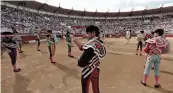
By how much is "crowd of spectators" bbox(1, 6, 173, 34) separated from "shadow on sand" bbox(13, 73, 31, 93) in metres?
22.7

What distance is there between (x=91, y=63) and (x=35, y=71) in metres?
4.90

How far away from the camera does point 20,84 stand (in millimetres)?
5734

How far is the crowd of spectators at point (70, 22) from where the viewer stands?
31516 millimetres

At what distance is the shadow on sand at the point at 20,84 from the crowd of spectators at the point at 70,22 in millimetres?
22703

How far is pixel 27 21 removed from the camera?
34656 mm

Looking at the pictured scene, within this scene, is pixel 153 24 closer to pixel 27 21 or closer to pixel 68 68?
pixel 27 21

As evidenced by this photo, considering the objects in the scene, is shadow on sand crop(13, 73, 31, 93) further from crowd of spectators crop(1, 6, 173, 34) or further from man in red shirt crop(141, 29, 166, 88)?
crowd of spectators crop(1, 6, 173, 34)

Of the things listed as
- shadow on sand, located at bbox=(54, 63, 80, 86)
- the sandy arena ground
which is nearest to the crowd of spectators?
shadow on sand, located at bbox=(54, 63, 80, 86)

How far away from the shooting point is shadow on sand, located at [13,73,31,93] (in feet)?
17.0

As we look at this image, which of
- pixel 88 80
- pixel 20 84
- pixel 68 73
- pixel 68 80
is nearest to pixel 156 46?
pixel 88 80

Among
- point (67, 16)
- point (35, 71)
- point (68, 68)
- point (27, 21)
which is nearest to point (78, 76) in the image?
point (68, 68)

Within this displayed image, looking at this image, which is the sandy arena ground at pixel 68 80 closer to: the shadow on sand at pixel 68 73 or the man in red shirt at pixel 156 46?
the shadow on sand at pixel 68 73

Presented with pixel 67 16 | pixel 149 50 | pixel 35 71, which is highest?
pixel 67 16

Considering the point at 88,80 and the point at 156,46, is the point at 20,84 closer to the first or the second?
the point at 88,80
